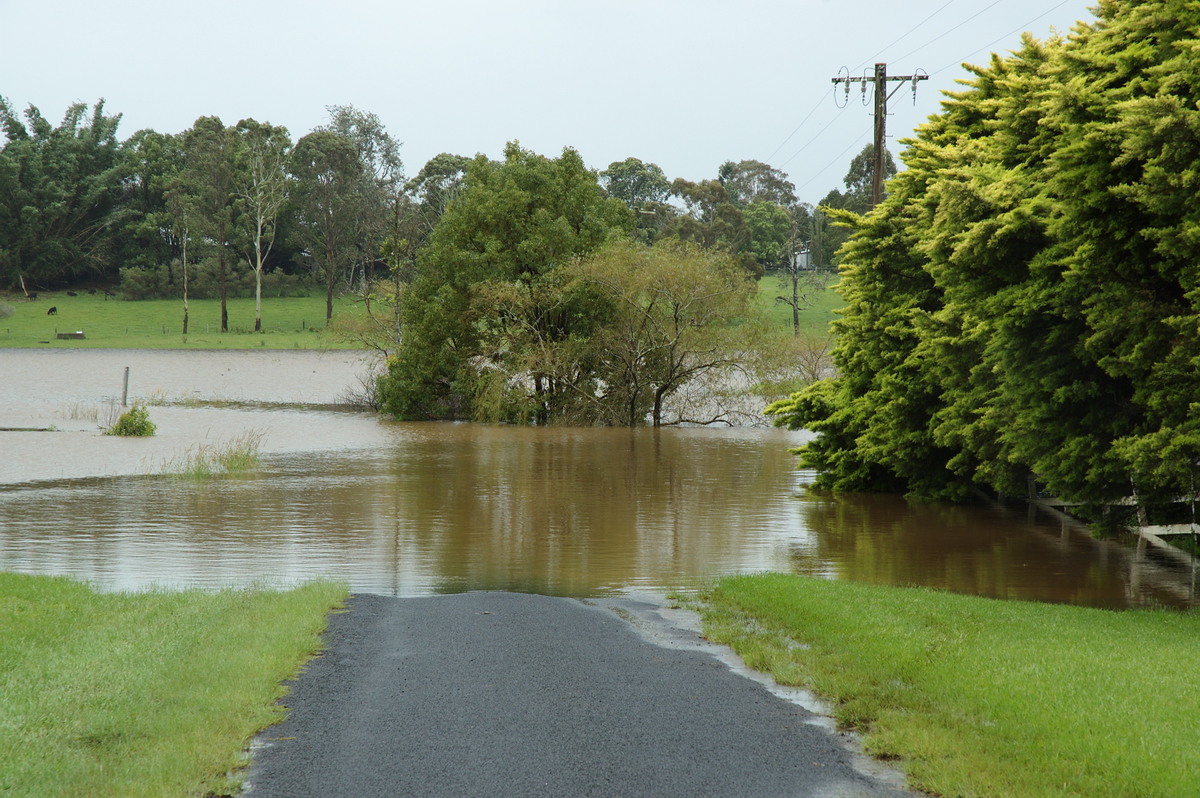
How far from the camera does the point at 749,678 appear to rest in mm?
8836

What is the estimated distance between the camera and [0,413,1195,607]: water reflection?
1477cm

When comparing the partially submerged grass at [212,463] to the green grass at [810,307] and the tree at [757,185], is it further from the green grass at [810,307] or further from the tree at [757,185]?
the tree at [757,185]

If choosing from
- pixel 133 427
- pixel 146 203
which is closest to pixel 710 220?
pixel 146 203

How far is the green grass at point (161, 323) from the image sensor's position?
270ft

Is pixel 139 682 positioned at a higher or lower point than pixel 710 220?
lower

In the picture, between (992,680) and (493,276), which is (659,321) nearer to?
(493,276)

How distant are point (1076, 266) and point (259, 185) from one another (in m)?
83.0

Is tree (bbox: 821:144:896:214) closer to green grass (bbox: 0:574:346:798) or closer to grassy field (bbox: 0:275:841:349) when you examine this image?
grassy field (bbox: 0:275:841:349)

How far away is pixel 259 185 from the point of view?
88.5 m

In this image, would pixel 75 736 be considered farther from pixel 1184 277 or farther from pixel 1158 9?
pixel 1158 9

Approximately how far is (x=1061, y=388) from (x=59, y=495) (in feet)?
59.0

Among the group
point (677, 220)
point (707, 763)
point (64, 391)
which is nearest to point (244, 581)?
point (707, 763)

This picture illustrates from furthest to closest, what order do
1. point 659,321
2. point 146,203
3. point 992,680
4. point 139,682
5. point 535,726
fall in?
1. point 146,203
2. point 659,321
3. point 992,680
4. point 139,682
5. point 535,726

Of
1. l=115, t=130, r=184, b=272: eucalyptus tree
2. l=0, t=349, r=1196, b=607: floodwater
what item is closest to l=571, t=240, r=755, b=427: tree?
l=0, t=349, r=1196, b=607: floodwater
